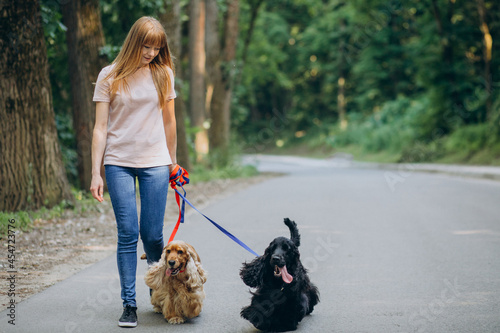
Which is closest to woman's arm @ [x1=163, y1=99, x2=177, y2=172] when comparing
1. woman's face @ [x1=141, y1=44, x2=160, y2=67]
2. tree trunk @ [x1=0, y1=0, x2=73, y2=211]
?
woman's face @ [x1=141, y1=44, x2=160, y2=67]

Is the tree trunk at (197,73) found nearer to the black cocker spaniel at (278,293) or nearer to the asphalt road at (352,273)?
the asphalt road at (352,273)

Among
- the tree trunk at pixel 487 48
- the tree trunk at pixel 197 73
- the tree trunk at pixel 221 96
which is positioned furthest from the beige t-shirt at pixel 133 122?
the tree trunk at pixel 487 48

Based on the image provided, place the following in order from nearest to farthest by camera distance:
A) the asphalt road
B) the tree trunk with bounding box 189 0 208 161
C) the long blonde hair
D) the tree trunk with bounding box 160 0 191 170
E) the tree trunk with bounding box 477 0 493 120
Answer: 1. the long blonde hair
2. the asphalt road
3. the tree trunk with bounding box 160 0 191 170
4. the tree trunk with bounding box 189 0 208 161
5. the tree trunk with bounding box 477 0 493 120

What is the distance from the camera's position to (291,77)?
2375 inches

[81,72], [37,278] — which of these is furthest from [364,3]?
[37,278]

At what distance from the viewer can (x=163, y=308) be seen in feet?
14.7

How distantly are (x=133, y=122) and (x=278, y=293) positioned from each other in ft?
5.48

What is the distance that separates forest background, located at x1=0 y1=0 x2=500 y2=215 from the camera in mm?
11727

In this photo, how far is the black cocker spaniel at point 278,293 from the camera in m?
4.23

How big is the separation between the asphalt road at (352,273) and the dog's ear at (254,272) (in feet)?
1.13

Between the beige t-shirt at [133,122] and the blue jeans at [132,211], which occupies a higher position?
the beige t-shirt at [133,122]

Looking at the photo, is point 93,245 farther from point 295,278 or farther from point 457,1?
point 457,1

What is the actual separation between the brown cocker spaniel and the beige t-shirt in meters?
0.71

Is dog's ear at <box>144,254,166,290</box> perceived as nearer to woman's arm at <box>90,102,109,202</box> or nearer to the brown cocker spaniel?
the brown cocker spaniel
